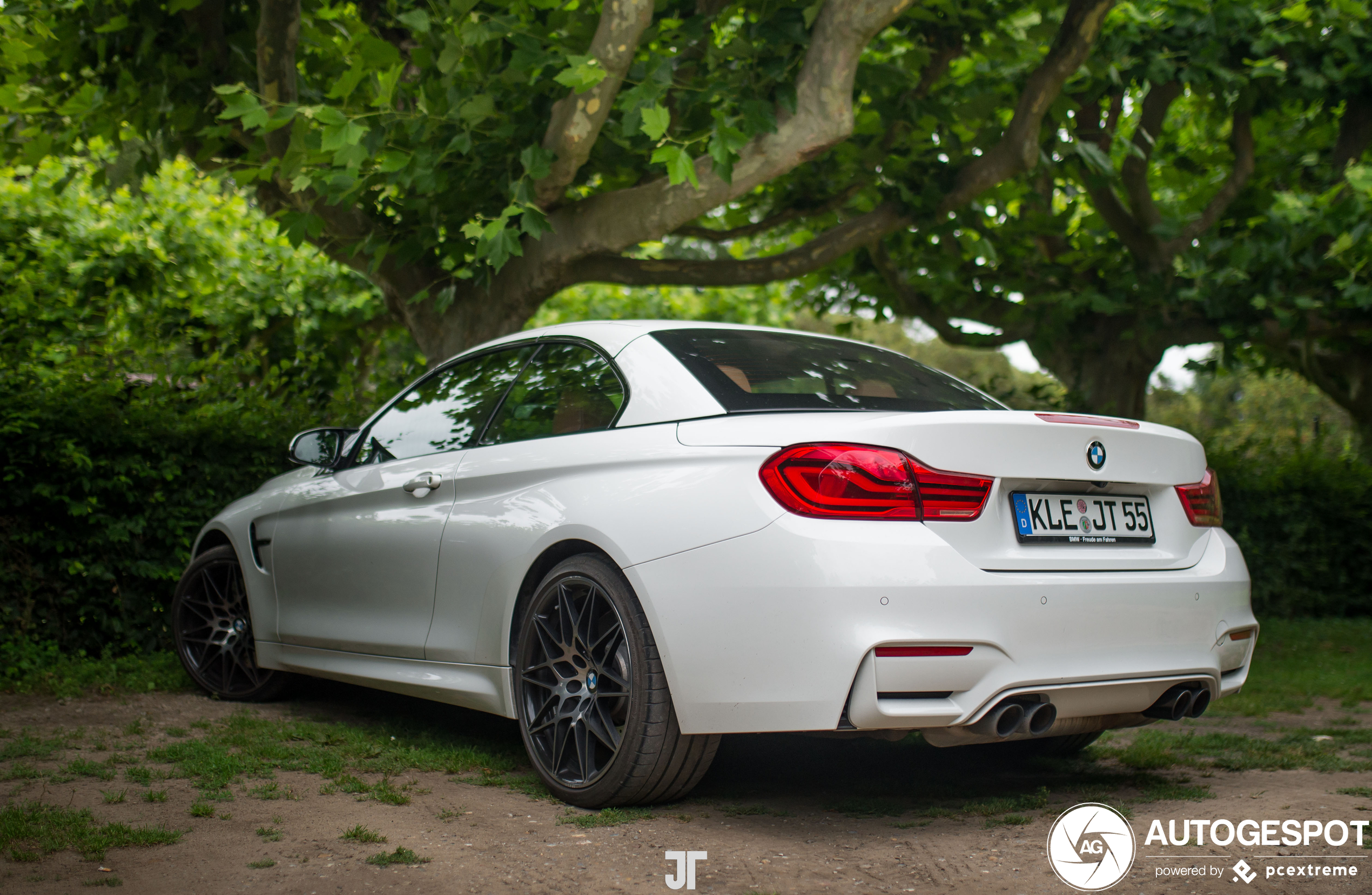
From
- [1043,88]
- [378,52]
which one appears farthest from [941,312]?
[378,52]

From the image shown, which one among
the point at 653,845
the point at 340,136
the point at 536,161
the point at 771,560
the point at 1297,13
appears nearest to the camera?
the point at 771,560

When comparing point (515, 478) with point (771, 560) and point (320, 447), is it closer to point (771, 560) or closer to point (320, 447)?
point (771, 560)

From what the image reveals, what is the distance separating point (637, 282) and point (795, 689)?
6036mm

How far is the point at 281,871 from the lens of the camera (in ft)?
10.2

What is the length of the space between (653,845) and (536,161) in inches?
173

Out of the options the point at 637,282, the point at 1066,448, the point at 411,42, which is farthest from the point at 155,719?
the point at 411,42

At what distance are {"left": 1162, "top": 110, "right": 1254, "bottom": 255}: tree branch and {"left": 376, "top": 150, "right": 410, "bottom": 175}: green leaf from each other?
7494 mm

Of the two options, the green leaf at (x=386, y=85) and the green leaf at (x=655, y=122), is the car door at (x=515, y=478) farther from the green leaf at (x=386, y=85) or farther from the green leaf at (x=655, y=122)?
the green leaf at (x=386, y=85)

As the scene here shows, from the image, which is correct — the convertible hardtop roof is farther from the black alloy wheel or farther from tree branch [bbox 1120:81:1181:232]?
tree branch [bbox 1120:81:1181:232]

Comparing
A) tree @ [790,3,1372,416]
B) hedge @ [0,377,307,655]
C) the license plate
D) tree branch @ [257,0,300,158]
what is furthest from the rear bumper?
tree @ [790,3,1372,416]

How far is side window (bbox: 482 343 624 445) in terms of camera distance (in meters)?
4.03

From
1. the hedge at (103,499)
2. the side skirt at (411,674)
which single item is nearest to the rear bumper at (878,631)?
the side skirt at (411,674)

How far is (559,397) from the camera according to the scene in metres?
4.23

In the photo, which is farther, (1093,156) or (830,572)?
(1093,156)
